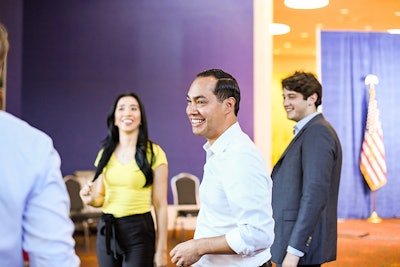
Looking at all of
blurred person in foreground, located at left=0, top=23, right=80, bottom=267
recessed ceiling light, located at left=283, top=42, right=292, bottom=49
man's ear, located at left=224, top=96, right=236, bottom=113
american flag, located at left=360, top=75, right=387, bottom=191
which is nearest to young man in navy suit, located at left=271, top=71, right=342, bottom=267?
man's ear, located at left=224, top=96, right=236, bottom=113

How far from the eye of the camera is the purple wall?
28.7 feet

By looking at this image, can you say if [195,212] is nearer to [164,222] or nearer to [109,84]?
[109,84]

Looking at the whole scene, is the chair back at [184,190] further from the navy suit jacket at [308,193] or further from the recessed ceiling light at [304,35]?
the recessed ceiling light at [304,35]

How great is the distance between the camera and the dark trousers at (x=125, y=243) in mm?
3402

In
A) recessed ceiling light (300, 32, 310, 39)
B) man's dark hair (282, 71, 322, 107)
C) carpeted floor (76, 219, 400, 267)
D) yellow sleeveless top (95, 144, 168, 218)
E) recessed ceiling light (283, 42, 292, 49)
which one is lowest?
carpeted floor (76, 219, 400, 267)

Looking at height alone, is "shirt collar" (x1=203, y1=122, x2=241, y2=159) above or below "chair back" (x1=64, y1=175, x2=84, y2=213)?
above

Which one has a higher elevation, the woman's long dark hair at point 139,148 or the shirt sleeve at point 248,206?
the woman's long dark hair at point 139,148

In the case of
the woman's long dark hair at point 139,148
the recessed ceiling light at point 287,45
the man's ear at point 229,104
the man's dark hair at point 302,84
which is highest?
the recessed ceiling light at point 287,45

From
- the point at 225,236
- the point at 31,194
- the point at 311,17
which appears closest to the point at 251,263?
the point at 225,236

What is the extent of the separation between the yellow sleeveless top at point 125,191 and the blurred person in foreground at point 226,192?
4.47 feet

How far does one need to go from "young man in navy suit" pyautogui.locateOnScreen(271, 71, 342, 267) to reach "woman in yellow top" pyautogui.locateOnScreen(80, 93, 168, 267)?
3.11 feet

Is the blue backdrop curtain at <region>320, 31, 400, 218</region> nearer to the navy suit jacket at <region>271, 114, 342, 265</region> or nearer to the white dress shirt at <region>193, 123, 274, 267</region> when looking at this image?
the navy suit jacket at <region>271, 114, 342, 265</region>

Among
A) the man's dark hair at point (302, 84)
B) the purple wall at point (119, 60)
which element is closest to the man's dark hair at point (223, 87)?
the man's dark hair at point (302, 84)

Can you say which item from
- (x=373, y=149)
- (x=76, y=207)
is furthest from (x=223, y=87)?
(x=76, y=207)
